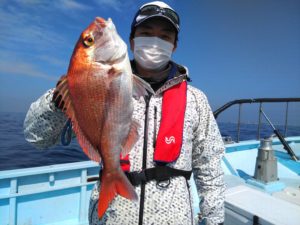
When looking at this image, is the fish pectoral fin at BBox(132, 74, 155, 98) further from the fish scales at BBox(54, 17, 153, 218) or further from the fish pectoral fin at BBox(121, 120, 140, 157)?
the fish pectoral fin at BBox(121, 120, 140, 157)

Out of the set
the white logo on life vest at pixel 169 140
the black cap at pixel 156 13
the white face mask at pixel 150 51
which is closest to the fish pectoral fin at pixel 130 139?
the white logo on life vest at pixel 169 140

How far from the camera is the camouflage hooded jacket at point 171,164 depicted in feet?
6.19

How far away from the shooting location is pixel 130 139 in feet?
5.67

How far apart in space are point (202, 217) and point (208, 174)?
0.45m

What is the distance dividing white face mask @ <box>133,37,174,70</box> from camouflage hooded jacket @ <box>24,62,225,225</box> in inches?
8.7

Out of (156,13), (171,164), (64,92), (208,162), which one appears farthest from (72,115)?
(208,162)

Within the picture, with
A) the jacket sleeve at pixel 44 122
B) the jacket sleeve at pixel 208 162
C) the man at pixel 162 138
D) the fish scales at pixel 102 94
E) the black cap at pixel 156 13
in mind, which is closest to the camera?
the fish scales at pixel 102 94

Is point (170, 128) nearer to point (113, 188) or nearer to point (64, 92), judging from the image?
point (113, 188)

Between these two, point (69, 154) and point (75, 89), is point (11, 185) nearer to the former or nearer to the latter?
point (75, 89)

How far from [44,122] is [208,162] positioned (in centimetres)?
149

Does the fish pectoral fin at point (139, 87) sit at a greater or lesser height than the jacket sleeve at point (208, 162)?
greater

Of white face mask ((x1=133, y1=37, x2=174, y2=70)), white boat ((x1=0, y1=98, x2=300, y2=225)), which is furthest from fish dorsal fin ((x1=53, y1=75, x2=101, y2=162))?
white boat ((x1=0, y1=98, x2=300, y2=225))

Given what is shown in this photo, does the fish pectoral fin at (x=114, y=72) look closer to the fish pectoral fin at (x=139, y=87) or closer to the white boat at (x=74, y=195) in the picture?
the fish pectoral fin at (x=139, y=87)

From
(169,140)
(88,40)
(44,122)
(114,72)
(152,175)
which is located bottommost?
(152,175)
